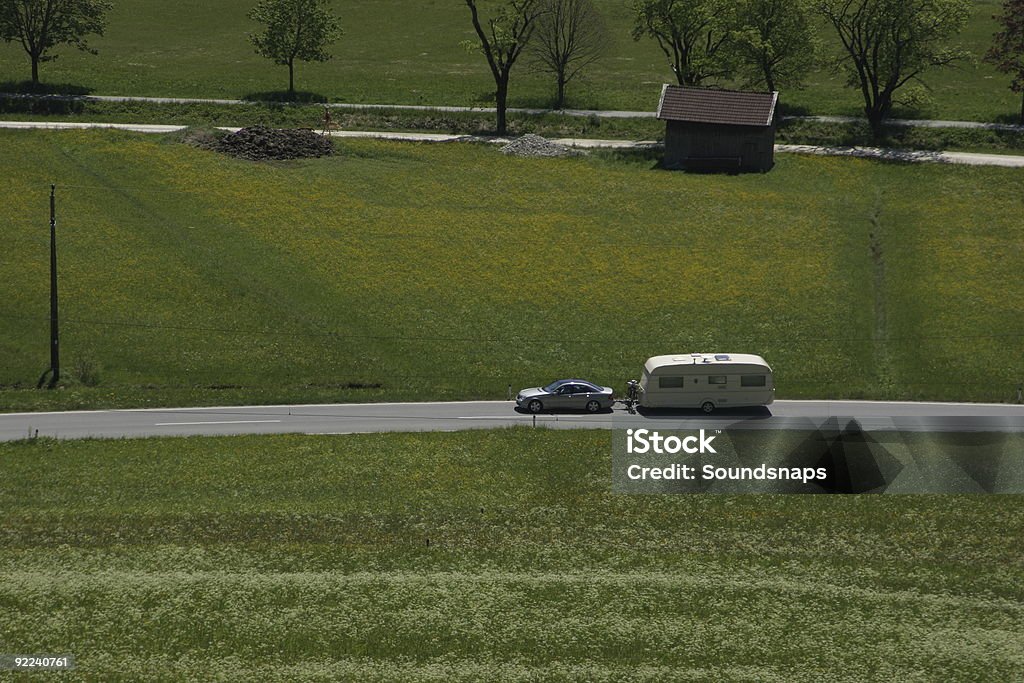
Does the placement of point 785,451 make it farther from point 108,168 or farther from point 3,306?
point 108,168

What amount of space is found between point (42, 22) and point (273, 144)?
116ft

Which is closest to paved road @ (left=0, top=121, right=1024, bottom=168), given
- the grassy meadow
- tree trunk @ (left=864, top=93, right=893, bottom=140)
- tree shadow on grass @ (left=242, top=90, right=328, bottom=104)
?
tree trunk @ (left=864, top=93, right=893, bottom=140)

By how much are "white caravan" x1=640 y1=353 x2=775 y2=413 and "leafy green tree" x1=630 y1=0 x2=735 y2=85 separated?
53.3 m

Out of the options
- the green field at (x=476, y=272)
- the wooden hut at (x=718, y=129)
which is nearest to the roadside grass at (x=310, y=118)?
the wooden hut at (x=718, y=129)

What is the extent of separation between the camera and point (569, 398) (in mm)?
57281

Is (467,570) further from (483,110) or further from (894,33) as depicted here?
(483,110)

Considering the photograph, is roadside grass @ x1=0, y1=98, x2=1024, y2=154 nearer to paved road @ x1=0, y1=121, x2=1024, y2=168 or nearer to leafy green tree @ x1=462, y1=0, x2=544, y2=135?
paved road @ x1=0, y1=121, x2=1024, y2=168

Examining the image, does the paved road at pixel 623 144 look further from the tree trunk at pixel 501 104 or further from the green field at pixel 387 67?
the green field at pixel 387 67

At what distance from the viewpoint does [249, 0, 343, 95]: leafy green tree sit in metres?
114

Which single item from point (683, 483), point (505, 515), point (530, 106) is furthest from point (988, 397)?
point (530, 106)

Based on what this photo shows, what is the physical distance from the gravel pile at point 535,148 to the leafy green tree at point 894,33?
2683 cm

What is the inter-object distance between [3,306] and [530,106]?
2378 inches

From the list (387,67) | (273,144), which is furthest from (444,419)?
(387,67)

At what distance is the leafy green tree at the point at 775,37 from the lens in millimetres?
102850
